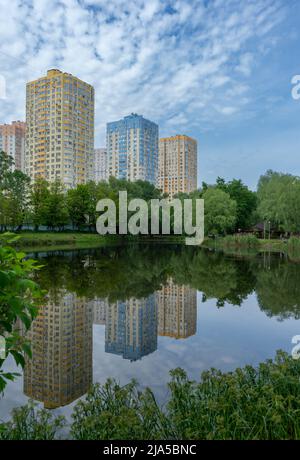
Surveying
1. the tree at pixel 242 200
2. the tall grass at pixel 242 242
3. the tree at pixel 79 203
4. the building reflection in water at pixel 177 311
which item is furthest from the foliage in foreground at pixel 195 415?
the tree at pixel 242 200

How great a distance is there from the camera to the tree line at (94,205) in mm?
46281

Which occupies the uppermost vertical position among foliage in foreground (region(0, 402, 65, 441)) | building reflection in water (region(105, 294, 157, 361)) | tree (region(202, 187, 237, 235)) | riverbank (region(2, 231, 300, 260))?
tree (region(202, 187, 237, 235))

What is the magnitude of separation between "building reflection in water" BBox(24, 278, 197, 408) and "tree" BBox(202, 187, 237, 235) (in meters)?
38.3

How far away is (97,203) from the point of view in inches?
2285

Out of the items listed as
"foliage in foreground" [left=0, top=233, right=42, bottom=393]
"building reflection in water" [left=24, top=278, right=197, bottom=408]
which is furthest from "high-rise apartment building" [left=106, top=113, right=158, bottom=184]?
"foliage in foreground" [left=0, top=233, right=42, bottom=393]

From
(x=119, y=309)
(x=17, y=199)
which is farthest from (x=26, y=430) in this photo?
(x=17, y=199)

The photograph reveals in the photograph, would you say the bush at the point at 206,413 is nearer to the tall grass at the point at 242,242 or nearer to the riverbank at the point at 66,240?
the riverbank at the point at 66,240

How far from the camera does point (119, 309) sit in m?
10.9

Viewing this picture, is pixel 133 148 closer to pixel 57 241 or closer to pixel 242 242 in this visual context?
pixel 57 241

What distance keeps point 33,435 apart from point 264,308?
953 cm

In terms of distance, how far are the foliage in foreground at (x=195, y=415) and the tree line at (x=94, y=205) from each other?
43283mm

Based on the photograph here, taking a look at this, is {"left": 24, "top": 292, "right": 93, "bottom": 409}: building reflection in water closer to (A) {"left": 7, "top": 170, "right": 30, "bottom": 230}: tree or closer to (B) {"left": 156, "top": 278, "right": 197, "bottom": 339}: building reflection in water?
(B) {"left": 156, "top": 278, "right": 197, "bottom": 339}: building reflection in water

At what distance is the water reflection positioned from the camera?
6.29m

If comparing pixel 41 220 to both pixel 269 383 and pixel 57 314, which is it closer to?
pixel 57 314
